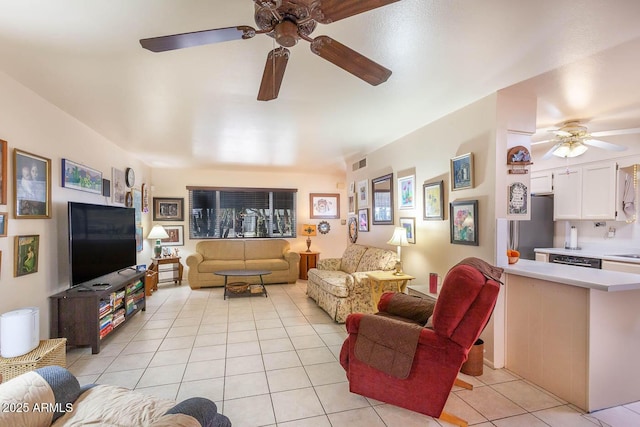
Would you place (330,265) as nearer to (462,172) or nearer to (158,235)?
(462,172)

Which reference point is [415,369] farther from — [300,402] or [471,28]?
[471,28]

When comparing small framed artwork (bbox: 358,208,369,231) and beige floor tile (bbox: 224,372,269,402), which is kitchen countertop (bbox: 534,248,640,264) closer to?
small framed artwork (bbox: 358,208,369,231)

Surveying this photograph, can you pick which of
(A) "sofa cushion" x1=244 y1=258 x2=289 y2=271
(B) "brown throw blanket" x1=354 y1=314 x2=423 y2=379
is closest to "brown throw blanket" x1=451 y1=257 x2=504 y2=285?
(B) "brown throw blanket" x1=354 y1=314 x2=423 y2=379

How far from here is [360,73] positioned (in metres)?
1.66

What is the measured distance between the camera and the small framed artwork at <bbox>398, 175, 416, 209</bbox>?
148 inches

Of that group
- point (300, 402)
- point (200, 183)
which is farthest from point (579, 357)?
point (200, 183)

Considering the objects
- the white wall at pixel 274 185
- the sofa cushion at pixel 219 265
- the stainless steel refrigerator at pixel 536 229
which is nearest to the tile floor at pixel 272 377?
the sofa cushion at pixel 219 265

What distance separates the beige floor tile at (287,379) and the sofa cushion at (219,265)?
3.47 meters

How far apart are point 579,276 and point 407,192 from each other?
1.99m

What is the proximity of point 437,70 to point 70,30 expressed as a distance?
230cm

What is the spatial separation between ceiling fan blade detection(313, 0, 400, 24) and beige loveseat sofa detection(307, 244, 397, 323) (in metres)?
2.92

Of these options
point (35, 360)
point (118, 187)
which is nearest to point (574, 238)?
point (35, 360)

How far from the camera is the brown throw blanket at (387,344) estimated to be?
1.87 meters

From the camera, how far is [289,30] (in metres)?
1.29
